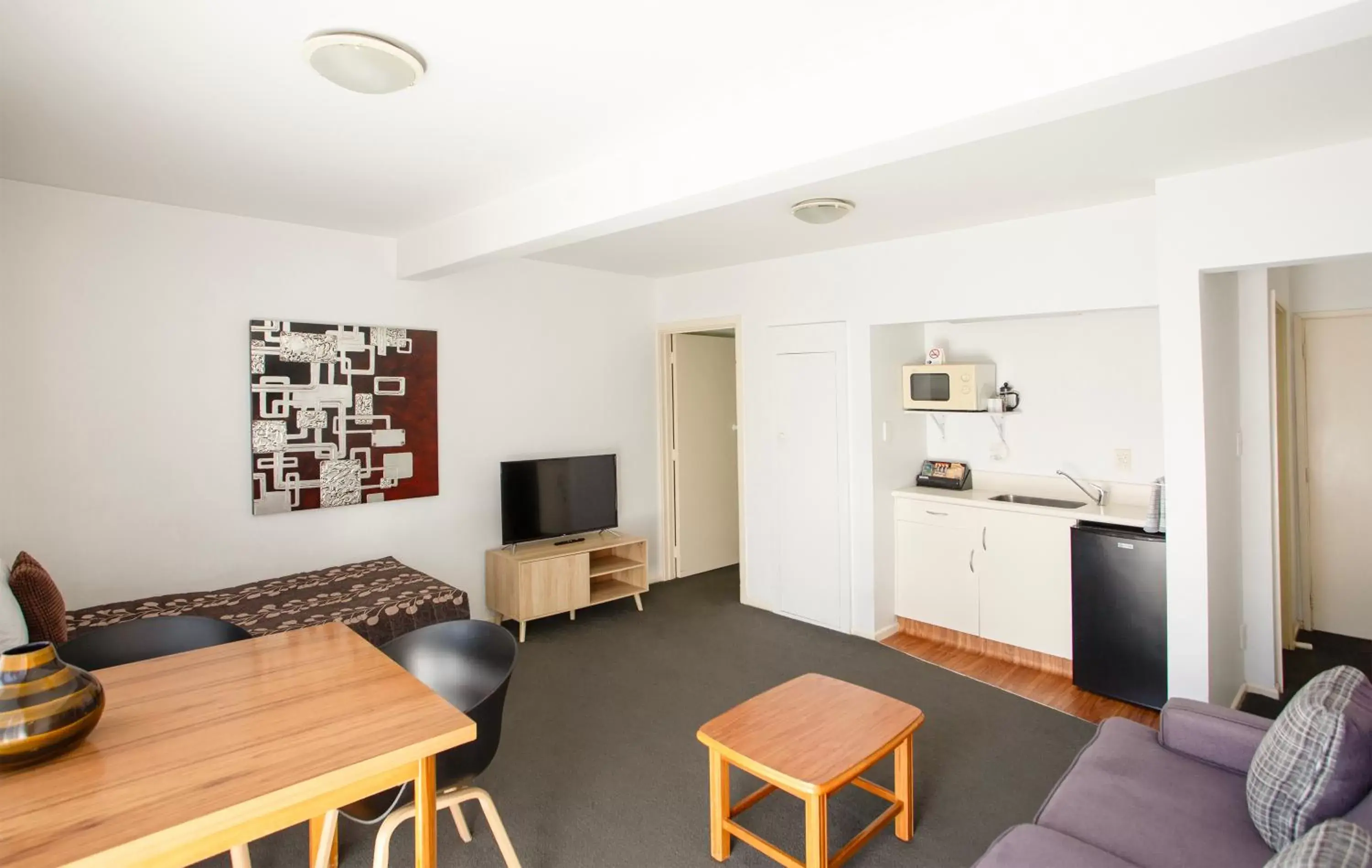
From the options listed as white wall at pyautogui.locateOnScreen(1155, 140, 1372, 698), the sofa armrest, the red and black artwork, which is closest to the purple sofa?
the sofa armrest

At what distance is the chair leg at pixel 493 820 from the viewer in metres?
2.03

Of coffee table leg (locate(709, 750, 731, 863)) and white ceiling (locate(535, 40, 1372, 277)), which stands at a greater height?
white ceiling (locate(535, 40, 1372, 277))

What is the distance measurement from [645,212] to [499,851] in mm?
2314

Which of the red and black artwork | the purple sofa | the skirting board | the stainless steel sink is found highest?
the red and black artwork

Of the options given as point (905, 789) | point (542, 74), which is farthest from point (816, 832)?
point (542, 74)

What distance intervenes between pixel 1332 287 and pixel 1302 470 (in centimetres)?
108

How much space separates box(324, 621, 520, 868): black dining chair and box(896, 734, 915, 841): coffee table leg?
128 cm

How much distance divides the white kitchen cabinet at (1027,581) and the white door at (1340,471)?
6.01 ft

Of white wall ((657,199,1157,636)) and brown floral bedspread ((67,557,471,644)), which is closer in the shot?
brown floral bedspread ((67,557,471,644))

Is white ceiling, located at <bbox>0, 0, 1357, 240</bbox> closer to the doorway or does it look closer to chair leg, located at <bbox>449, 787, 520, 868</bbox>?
chair leg, located at <bbox>449, 787, 520, 868</bbox>

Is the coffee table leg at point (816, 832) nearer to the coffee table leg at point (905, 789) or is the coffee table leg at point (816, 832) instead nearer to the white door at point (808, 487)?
the coffee table leg at point (905, 789)

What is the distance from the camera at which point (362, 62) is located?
1979mm

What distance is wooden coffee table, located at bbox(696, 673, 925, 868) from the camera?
2.14m

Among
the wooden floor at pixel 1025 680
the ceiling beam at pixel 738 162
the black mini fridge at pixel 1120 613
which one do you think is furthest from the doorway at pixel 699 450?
the black mini fridge at pixel 1120 613
